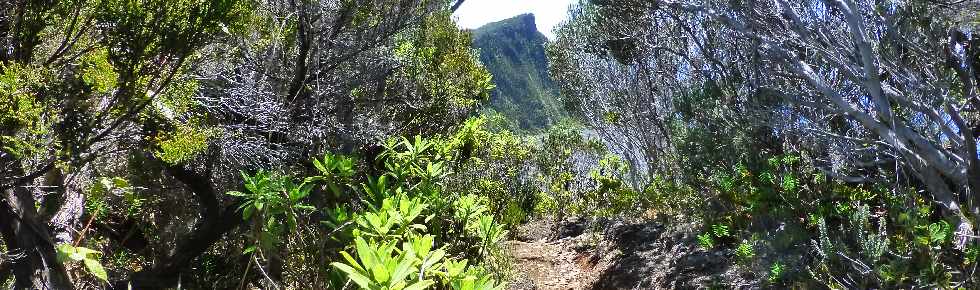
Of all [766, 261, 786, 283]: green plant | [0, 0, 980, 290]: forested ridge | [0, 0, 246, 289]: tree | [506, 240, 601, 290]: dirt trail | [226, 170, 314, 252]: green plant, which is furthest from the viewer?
[506, 240, 601, 290]: dirt trail

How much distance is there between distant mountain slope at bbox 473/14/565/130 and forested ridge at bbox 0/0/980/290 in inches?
2963

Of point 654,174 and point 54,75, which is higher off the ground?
point 54,75

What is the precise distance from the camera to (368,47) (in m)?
5.38

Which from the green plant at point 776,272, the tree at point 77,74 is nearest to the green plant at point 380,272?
the tree at point 77,74


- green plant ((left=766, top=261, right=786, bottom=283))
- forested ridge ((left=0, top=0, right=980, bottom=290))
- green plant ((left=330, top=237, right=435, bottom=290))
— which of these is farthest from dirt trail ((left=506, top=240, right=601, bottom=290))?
green plant ((left=330, top=237, right=435, bottom=290))

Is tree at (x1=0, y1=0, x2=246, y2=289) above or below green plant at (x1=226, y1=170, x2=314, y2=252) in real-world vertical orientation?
above

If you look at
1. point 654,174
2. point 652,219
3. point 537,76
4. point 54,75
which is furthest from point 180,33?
point 537,76

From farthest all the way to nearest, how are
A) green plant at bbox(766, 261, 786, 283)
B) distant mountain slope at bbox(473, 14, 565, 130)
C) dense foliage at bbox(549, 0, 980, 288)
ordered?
distant mountain slope at bbox(473, 14, 565, 130), green plant at bbox(766, 261, 786, 283), dense foliage at bbox(549, 0, 980, 288)

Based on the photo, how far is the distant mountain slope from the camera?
10044 centimetres

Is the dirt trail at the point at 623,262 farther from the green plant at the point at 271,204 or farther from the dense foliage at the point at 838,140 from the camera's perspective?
the green plant at the point at 271,204

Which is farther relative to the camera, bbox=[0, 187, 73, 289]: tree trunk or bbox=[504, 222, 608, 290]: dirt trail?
bbox=[504, 222, 608, 290]: dirt trail

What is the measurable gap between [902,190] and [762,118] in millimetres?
1484

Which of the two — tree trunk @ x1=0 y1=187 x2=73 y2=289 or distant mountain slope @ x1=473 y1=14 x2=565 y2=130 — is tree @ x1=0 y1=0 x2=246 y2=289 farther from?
distant mountain slope @ x1=473 y1=14 x2=565 y2=130

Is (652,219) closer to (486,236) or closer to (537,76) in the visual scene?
(486,236)
